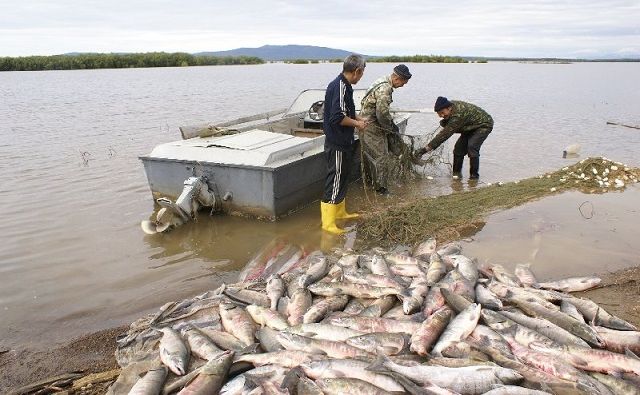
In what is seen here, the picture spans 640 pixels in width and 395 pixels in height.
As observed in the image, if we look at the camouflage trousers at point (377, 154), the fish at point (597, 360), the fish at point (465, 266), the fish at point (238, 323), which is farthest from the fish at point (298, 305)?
the camouflage trousers at point (377, 154)

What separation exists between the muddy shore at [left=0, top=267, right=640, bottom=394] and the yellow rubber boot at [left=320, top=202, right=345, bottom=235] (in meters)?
3.56

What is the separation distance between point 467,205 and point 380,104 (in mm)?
2419

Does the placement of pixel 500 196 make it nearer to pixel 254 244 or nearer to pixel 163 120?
pixel 254 244

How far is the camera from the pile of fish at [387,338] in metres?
3.26

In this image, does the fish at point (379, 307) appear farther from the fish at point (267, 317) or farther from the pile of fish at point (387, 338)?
the fish at point (267, 317)

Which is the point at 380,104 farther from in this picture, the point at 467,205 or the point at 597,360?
the point at 597,360

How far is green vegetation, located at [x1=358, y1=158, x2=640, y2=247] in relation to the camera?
7.38 meters

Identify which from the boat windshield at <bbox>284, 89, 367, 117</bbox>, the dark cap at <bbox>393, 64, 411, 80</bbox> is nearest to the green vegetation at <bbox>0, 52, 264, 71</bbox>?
the boat windshield at <bbox>284, 89, 367, 117</bbox>

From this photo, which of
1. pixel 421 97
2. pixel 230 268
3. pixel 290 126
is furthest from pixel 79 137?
pixel 421 97

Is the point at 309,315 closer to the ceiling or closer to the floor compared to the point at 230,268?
closer to the ceiling

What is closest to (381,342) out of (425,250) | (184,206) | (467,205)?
(425,250)

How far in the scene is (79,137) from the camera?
55.2ft

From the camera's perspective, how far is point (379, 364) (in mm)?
3328

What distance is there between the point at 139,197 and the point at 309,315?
696cm
